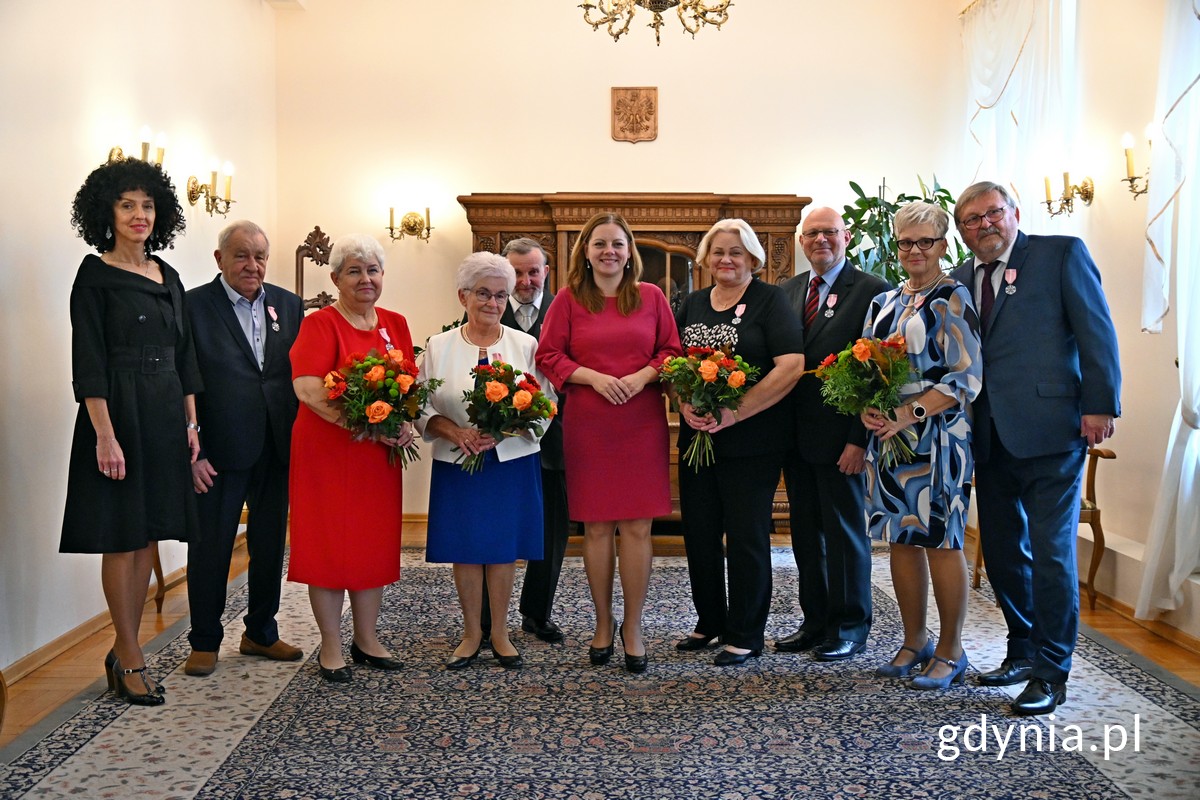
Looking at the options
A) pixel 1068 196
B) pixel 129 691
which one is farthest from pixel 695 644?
pixel 1068 196

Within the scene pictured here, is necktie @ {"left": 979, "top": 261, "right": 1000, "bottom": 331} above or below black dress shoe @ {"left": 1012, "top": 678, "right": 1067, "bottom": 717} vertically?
above

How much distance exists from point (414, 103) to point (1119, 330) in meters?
5.29

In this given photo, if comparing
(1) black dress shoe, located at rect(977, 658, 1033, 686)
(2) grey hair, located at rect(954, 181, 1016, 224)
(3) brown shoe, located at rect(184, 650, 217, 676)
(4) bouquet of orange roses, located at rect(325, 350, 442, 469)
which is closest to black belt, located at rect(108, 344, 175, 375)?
(4) bouquet of orange roses, located at rect(325, 350, 442, 469)

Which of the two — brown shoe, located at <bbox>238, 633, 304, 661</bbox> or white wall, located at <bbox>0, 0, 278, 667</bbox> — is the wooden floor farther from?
brown shoe, located at <bbox>238, 633, 304, 661</bbox>

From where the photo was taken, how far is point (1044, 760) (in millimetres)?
3104

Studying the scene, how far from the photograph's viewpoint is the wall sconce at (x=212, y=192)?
6133mm

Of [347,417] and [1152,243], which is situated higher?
[1152,243]

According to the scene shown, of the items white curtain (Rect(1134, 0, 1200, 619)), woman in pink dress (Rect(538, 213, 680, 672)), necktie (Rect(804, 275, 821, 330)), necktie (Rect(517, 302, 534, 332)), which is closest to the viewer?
woman in pink dress (Rect(538, 213, 680, 672))

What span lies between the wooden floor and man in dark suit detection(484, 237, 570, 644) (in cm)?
164

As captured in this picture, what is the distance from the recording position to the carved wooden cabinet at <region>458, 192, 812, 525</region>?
756 centimetres

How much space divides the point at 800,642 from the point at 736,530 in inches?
24.1

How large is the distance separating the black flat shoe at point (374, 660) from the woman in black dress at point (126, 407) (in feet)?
2.50

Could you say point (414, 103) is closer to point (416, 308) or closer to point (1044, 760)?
point (416, 308)

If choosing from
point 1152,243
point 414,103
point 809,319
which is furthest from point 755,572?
point 414,103
